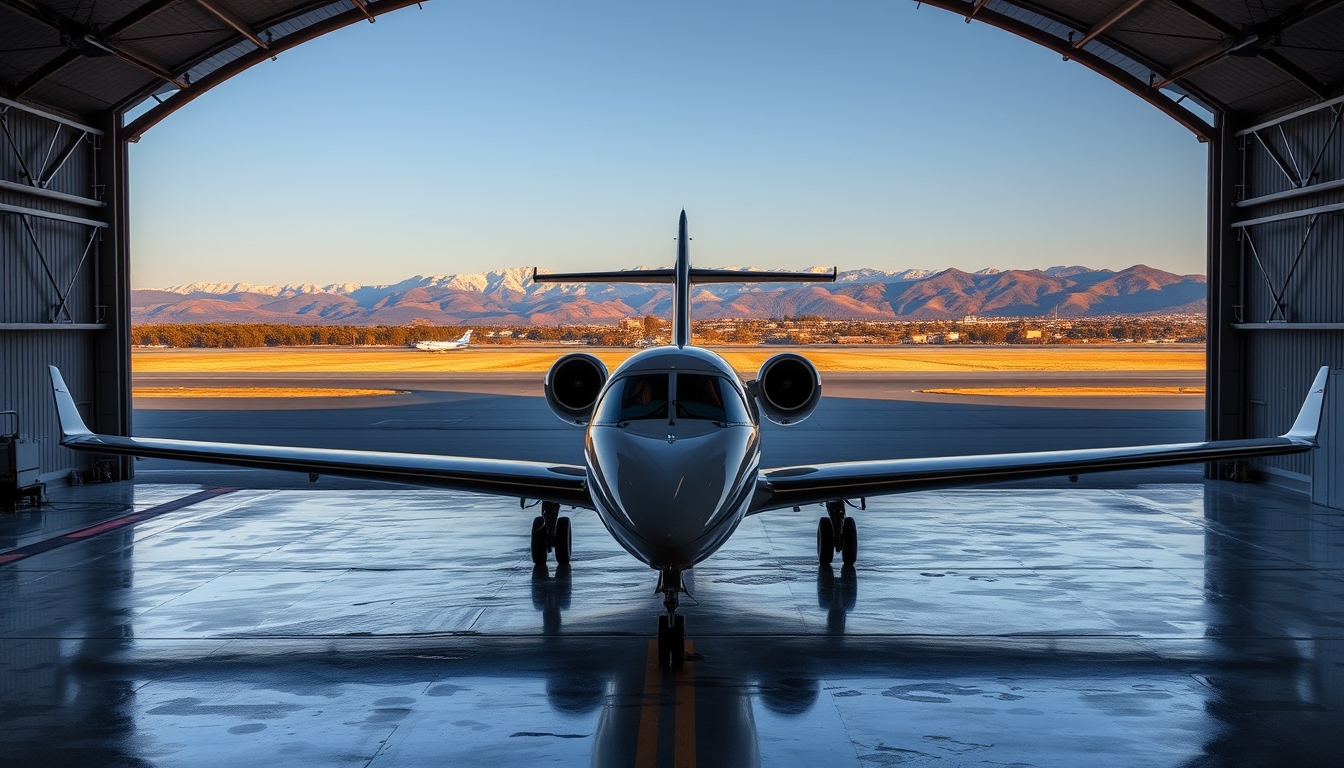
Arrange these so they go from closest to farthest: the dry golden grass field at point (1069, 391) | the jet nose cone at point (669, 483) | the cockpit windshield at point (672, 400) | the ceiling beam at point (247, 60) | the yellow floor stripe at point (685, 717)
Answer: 1. the yellow floor stripe at point (685, 717)
2. the jet nose cone at point (669, 483)
3. the cockpit windshield at point (672, 400)
4. the ceiling beam at point (247, 60)
5. the dry golden grass field at point (1069, 391)

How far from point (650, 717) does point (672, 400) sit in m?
3.21

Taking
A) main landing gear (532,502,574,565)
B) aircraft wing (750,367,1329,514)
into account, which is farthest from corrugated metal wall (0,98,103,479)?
aircraft wing (750,367,1329,514)

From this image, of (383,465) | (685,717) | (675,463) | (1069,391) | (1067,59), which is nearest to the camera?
(685,717)

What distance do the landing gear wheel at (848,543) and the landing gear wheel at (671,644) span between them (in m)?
4.43

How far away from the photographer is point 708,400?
9586mm

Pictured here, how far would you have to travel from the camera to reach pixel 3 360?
17938mm

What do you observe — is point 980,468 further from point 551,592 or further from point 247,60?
point 247,60

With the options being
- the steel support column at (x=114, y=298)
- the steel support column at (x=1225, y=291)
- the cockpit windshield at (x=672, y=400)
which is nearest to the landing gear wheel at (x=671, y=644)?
the cockpit windshield at (x=672, y=400)

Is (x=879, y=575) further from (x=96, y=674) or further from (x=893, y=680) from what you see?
(x=96, y=674)

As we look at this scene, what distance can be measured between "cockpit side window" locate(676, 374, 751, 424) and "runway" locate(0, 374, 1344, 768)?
196cm

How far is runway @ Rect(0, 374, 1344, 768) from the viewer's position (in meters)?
6.69

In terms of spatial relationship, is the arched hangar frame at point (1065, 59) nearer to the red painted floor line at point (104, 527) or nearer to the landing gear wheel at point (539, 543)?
the red painted floor line at point (104, 527)

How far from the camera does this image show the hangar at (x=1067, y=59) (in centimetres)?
1698

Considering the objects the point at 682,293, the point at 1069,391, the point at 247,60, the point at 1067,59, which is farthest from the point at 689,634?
the point at 1069,391
